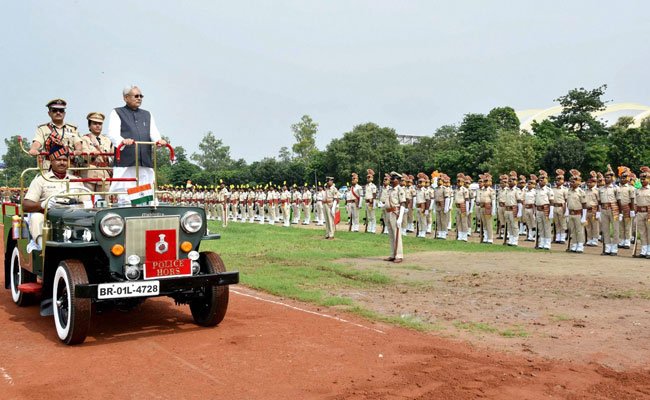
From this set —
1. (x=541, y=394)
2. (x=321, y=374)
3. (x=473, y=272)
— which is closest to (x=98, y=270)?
(x=321, y=374)

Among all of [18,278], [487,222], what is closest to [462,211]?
[487,222]

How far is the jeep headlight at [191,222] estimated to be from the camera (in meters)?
6.53

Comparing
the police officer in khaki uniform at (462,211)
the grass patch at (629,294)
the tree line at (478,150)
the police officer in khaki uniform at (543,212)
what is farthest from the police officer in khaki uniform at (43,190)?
the tree line at (478,150)

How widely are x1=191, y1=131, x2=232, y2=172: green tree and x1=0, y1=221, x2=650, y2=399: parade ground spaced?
322ft

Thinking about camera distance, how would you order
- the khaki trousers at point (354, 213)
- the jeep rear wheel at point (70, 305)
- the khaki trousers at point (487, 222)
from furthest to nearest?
the khaki trousers at point (354, 213)
the khaki trousers at point (487, 222)
the jeep rear wheel at point (70, 305)

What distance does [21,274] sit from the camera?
27.5 ft

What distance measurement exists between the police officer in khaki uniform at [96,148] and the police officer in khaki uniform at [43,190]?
0.44m

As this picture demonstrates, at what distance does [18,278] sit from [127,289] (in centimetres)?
387

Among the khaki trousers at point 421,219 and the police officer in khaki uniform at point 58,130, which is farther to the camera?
the khaki trousers at point 421,219

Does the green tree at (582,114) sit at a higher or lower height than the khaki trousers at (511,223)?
higher

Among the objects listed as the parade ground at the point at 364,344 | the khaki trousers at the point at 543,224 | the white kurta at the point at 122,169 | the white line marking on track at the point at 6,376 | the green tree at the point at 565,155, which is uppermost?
the green tree at the point at 565,155

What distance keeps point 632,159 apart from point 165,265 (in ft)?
140

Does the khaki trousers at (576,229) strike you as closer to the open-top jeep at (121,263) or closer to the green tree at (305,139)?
the open-top jeep at (121,263)

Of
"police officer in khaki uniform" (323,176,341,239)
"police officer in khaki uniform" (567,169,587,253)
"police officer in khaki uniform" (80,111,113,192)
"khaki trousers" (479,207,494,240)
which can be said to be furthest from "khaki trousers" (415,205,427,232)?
"police officer in khaki uniform" (80,111,113,192)
